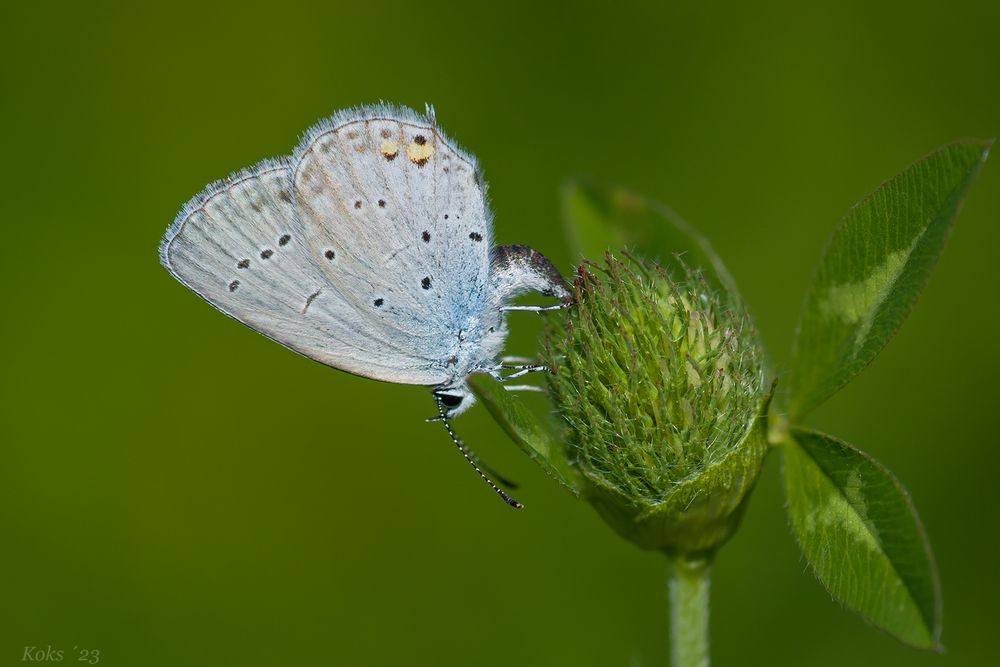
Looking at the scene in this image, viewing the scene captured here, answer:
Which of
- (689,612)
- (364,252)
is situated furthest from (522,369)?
(689,612)

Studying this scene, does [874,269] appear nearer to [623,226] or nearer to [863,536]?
[863,536]

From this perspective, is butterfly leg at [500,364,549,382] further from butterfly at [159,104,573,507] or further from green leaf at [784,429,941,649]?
green leaf at [784,429,941,649]

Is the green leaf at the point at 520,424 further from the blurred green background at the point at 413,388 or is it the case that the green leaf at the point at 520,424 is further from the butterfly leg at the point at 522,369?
the blurred green background at the point at 413,388

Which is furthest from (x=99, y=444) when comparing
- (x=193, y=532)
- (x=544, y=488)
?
(x=544, y=488)

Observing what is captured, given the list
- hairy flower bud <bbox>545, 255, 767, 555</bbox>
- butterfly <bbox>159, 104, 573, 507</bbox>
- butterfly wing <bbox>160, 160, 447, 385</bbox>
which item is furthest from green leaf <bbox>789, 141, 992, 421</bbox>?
butterfly wing <bbox>160, 160, 447, 385</bbox>

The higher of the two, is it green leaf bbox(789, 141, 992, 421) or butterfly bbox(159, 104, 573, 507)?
butterfly bbox(159, 104, 573, 507)

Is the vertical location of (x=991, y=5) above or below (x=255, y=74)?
below

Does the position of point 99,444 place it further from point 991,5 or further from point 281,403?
point 991,5
